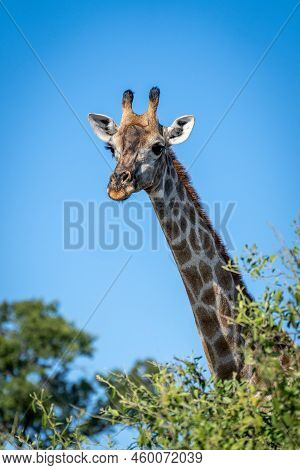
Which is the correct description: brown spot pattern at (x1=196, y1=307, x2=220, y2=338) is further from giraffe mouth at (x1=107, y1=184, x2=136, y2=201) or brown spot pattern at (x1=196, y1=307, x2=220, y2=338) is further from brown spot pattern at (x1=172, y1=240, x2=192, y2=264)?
giraffe mouth at (x1=107, y1=184, x2=136, y2=201)

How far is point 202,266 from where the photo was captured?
33.9 ft

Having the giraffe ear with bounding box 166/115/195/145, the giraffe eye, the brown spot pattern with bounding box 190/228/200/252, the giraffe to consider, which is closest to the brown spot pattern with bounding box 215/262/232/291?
the giraffe

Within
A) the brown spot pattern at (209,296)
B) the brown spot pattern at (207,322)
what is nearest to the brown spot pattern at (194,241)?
the brown spot pattern at (209,296)

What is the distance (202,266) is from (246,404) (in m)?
3.62

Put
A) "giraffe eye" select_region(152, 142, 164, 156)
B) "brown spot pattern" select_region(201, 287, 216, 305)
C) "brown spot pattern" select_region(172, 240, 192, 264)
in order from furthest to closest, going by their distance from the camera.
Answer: "giraffe eye" select_region(152, 142, 164, 156)
"brown spot pattern" select_region(172, 240, 192, 264)
"brown spot pattern" select_region(201, 287, 216, 305)

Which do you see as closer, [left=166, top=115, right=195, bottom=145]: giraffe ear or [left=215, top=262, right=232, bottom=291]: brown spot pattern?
[left=215, top=262, right=232, bottom=291]: brown spot pattern

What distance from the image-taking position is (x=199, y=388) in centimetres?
767

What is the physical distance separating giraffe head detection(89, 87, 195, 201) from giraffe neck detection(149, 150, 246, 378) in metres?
0.21

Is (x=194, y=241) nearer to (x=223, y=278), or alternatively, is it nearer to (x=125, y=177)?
(x=223, y=278)

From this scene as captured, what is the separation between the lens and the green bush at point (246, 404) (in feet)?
21.3

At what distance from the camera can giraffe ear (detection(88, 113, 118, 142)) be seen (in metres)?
11.6

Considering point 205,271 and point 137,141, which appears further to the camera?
point 137,141

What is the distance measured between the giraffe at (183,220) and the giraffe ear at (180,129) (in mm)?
12

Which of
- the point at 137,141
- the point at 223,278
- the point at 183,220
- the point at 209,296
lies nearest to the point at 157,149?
the point at 137,141
